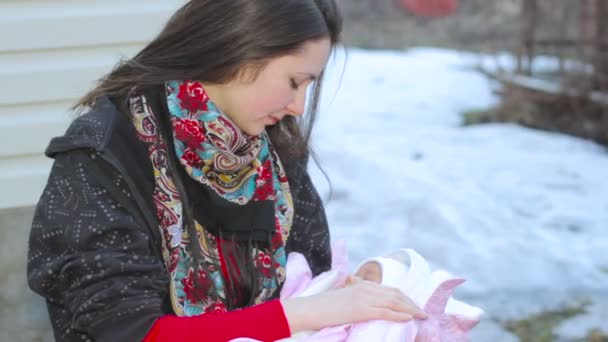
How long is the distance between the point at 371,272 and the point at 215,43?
57 centimetres

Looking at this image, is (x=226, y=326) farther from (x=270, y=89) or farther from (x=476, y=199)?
(x=476, y=199)

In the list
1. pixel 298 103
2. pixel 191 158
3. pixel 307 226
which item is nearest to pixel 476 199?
pixel 307 226

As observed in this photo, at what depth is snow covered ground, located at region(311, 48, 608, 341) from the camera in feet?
13.3

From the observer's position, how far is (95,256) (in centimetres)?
159

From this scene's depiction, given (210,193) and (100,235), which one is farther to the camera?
(210,193)

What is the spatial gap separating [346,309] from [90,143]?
0.55 meters

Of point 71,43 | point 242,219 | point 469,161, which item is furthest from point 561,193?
point 242,219

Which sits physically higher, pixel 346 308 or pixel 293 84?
pixel 293 84

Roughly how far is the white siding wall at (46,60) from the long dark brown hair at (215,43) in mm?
848

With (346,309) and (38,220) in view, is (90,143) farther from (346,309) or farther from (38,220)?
(346,309)

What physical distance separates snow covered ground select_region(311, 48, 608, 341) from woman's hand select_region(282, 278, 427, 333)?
0.93 m

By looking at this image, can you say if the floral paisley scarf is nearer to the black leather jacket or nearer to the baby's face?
the black leather jacket

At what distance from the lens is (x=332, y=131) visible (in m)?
7.31

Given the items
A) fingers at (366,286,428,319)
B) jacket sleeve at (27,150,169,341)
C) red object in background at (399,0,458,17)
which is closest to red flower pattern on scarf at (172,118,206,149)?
jacket sleeve at (27,150,169,341)
